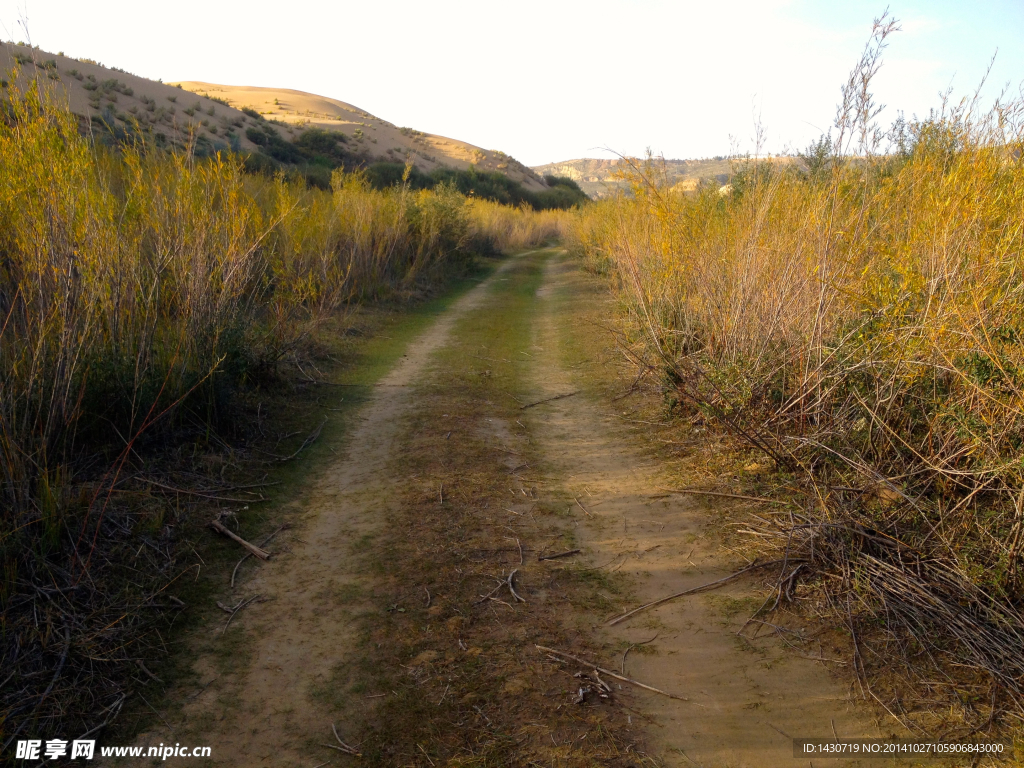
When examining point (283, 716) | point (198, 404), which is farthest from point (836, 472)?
point (198, 404)

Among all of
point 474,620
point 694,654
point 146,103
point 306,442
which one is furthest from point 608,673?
point 146,103

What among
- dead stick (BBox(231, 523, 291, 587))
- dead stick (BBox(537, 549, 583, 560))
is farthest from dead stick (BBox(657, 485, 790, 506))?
dead stick (BBox(231, 523, 291, 587))

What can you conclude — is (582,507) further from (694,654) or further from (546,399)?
(546,399)

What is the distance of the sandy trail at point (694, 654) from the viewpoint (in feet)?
7.76

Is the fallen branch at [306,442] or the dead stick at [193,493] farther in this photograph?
the fallen branch at [306,442]

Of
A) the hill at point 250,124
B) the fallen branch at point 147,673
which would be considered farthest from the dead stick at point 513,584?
the hill at point 250,124

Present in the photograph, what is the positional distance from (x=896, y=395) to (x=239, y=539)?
3873mm

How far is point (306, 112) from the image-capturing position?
57.2 metres

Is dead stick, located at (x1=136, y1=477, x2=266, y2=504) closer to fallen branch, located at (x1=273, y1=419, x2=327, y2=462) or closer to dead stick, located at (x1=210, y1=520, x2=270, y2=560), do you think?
dead stick, located at (x1=210, y1=520, x2=270, y2=560)

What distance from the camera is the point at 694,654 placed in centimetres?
281

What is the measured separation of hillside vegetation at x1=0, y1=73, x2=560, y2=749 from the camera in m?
2.61

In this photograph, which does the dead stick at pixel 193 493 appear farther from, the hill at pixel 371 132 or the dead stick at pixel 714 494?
the hill at pixel 371 132

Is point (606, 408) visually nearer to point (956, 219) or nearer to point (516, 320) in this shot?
point (956, 219)

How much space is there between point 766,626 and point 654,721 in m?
0.86
